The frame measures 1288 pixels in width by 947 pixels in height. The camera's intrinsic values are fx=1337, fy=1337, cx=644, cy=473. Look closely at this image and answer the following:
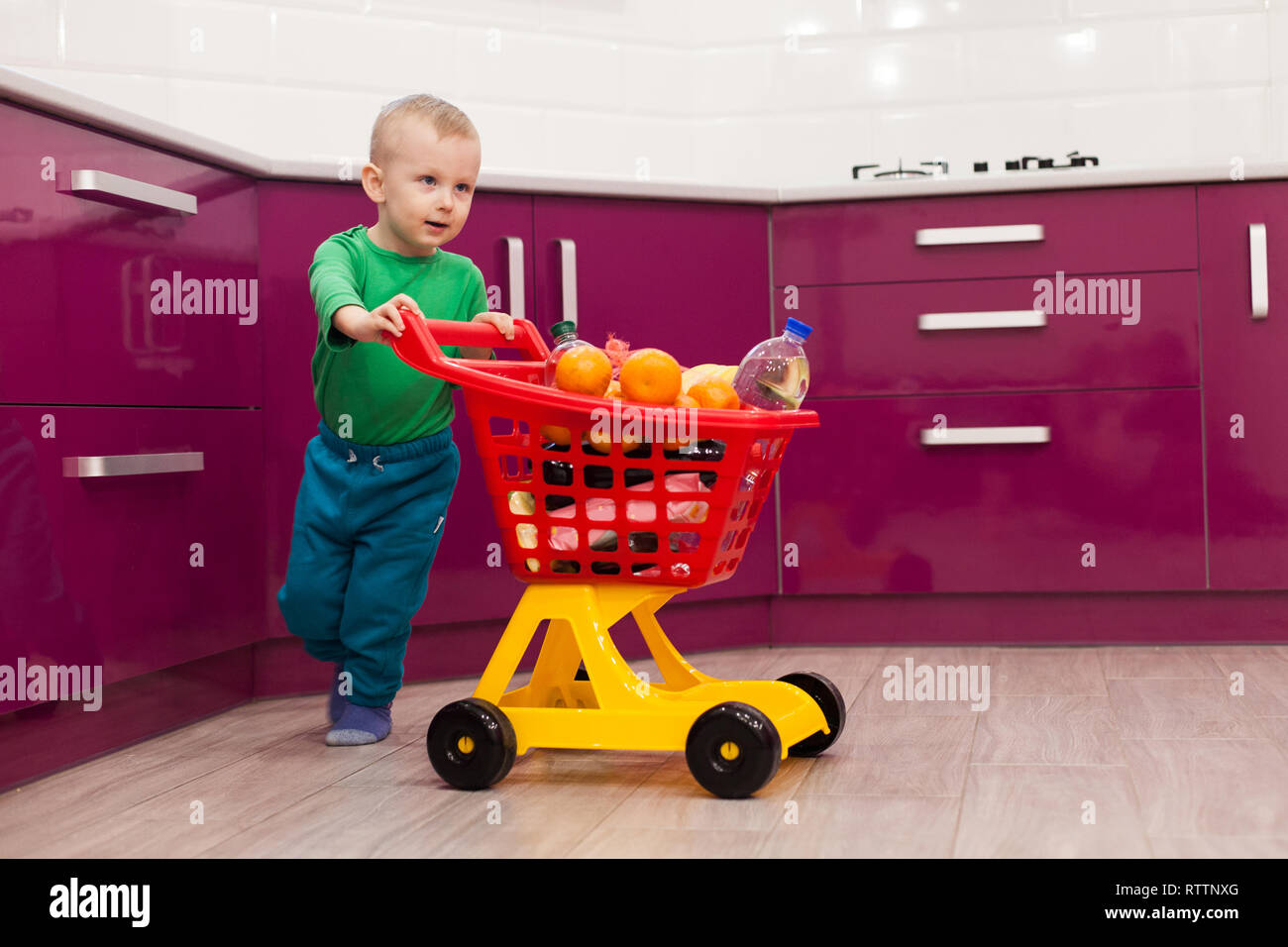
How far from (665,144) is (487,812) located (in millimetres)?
2230

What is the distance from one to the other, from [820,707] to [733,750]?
28 cm

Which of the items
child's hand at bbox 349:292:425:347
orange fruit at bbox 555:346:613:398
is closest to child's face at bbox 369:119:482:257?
child's hand at bbox 349:292:425:347

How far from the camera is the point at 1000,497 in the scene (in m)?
2.60

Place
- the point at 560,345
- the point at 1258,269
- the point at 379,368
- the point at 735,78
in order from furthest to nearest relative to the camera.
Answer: the point at 735,78 → the point at 1258,269 → the point at 379,368 → the point at 560,345

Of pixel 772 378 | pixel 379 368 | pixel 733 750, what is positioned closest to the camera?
pixel 733 750

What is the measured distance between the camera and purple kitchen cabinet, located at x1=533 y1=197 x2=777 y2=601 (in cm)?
246

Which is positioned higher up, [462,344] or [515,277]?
[515,277]

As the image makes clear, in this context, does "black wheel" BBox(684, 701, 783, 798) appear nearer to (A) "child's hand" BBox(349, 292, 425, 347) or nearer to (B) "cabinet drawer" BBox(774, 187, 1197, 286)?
(A) "child's hand" BBox(349, 292, 425, 347)

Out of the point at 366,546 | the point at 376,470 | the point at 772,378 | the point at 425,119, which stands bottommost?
the point at 366,546

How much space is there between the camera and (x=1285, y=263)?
8.36 feet

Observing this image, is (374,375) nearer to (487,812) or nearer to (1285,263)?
(487,812)

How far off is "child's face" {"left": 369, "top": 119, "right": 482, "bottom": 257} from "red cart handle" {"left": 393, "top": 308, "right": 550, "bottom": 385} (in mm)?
162

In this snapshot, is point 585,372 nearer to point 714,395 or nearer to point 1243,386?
point 714,395

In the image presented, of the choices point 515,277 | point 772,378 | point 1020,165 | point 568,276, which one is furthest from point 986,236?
point 772,378
